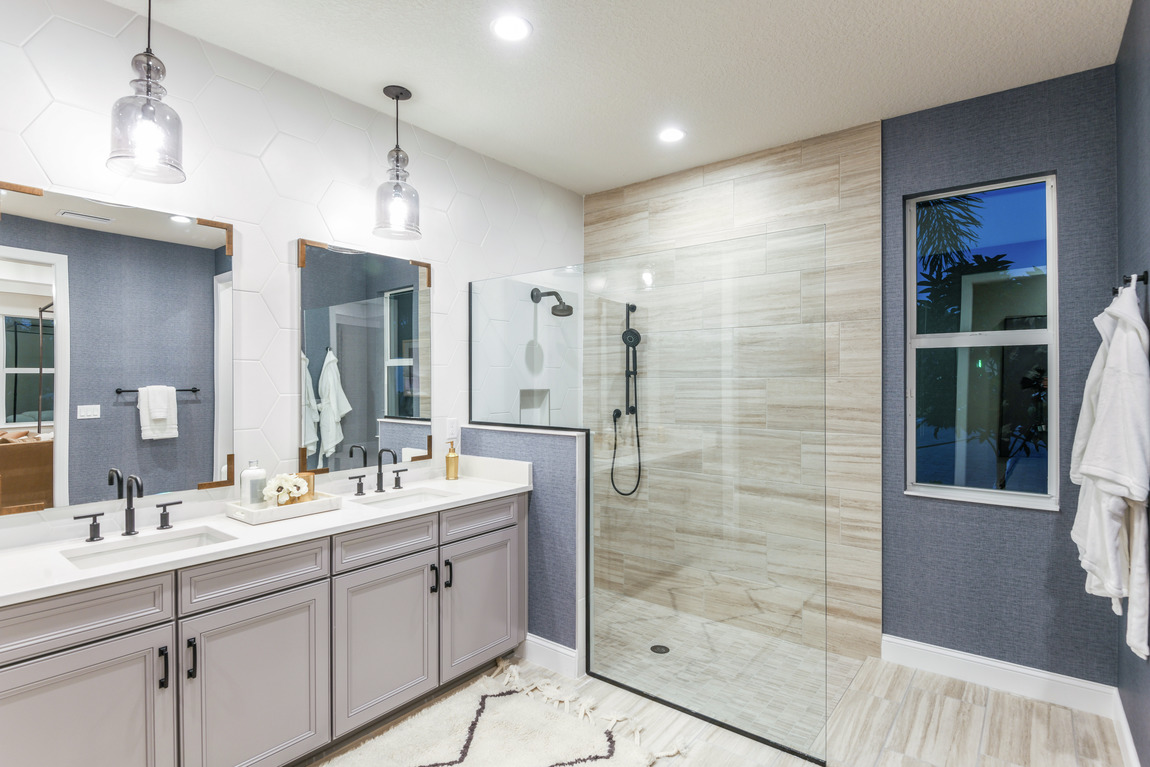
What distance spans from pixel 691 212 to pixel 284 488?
2711 mm

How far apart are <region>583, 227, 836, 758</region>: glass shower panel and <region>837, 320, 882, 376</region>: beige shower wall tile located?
82cm

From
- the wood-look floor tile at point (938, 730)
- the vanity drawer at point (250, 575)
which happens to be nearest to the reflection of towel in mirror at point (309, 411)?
the vanity drawer at point (250, 575)

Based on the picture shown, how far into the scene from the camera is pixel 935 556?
2.80m

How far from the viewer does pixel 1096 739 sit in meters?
2.27

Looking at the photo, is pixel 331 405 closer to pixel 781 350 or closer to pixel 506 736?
pixel 506 736

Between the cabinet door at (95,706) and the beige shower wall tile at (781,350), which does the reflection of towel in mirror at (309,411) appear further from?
the beige shower wall tile at (781,350)

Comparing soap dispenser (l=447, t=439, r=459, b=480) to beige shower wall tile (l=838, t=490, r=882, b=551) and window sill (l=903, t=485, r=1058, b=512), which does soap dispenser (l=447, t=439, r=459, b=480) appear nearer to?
beige shower wall tile (l=838, t=490, r=882, b=551)

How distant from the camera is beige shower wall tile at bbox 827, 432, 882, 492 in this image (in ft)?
9.59

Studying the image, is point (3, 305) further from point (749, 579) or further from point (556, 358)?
point (749, 579)

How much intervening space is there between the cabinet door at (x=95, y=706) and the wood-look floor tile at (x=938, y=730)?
8.13 ft

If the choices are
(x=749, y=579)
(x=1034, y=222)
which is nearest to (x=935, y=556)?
(x=749, y=579)

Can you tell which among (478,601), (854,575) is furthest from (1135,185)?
(478,601)

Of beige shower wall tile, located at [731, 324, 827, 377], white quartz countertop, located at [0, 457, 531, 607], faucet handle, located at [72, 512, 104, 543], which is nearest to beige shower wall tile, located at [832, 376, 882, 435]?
beige shower wall tile, located at [731, 324, 827, 377]

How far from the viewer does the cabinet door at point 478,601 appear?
250cm
